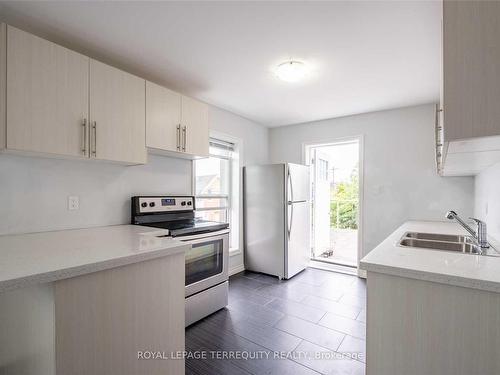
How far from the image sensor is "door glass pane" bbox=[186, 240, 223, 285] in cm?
219

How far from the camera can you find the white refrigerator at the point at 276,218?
3371mm

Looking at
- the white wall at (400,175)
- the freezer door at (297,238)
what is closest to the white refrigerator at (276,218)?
the freezer door at (297,238)

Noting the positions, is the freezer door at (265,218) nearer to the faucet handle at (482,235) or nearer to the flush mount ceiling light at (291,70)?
the flush mount ceiling light at (291,70)

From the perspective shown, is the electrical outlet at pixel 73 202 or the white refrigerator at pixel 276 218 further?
the white refrigerator at pixel 276 218

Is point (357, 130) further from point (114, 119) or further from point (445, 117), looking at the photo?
point (114, 119)

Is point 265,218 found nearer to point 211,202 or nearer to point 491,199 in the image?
point 211,202

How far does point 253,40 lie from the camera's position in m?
1.79

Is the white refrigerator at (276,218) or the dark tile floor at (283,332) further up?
the white refrigerator at (276,218)

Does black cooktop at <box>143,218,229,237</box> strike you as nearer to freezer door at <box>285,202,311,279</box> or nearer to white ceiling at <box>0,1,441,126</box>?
freezer door at <box>285,202,311,279</box>

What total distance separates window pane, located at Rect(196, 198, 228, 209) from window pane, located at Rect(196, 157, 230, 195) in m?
0.09

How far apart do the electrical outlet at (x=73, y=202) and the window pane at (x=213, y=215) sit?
1352 millimetres

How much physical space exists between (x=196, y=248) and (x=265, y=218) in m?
1.46

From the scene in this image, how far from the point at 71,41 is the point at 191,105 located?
100cm

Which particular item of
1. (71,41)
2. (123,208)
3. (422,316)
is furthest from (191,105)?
(422,316)
